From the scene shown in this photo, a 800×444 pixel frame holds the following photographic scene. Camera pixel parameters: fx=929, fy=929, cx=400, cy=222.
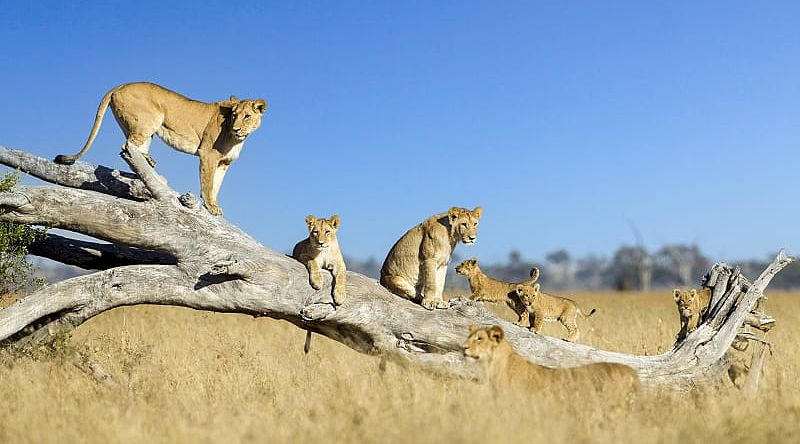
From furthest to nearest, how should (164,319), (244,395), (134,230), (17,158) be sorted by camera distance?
(164,319) < (17,158) < (134,230) < (244,395)

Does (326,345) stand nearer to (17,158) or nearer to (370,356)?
(370,356)

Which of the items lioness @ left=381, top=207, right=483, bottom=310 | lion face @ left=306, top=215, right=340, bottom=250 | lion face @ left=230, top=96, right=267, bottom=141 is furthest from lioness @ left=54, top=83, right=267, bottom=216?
lioness @ left=381, top=207, right=483, bottom=310

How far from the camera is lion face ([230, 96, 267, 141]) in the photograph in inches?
364

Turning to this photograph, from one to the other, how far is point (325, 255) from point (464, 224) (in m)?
1.31

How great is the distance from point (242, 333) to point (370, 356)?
15.5 feet

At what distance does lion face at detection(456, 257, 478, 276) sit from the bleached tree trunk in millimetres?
4422

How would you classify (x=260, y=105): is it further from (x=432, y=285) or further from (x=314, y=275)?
(x=432, y=285)

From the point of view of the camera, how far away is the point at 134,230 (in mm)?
8391

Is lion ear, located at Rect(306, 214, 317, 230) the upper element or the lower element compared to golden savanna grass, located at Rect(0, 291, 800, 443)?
upper

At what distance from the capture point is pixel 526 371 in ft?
23.7

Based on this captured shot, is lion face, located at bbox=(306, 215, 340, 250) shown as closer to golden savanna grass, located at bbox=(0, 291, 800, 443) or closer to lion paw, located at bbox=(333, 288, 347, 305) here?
lion paw, located at bbox=(333, 288, 347, 305)

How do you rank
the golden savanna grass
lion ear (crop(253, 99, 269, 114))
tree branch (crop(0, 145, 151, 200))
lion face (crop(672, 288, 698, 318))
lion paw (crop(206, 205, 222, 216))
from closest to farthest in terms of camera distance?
the golden savanna grass
lion paw (crop(206, 205, 222, 216))
tree branch (crop(0, 145, 151, 200))
lion ear (crop(253, 99, 269, 114))
lion face (crop(672, 288, 698, 318))

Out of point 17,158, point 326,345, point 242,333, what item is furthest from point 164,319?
point 17,158

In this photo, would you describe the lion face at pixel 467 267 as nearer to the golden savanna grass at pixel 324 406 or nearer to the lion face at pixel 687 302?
the lion face at pixel 687 302
